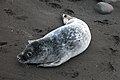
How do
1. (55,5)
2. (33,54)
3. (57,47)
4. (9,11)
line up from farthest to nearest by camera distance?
1. (55,5)
2. (9,11)
3. (57,47)
4. (33,54)

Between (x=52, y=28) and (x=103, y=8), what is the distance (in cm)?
158

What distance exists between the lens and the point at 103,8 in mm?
6648

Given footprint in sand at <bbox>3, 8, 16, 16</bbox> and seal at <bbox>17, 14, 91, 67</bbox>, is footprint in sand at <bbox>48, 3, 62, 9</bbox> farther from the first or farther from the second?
seal at <bbox>17, 14, 91, 67</bbox>

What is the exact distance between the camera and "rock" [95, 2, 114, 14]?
6660mm

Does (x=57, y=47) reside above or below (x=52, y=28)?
above

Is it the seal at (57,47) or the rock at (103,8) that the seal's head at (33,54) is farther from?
the rock at (103,8)

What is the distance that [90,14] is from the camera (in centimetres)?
666

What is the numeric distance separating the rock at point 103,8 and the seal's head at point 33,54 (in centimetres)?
246

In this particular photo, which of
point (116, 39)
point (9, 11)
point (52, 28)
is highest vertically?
point (9, 11)

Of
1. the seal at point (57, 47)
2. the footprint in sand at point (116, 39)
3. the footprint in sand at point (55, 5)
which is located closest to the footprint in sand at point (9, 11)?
the footprint in sand at point (55, 5)

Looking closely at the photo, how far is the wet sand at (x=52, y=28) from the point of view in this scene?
465cm

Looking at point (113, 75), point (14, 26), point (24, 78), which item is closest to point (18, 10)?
point (14, 26)

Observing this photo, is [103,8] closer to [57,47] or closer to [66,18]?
[66,18]

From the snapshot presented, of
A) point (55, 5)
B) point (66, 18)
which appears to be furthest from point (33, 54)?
point (55, 5)
